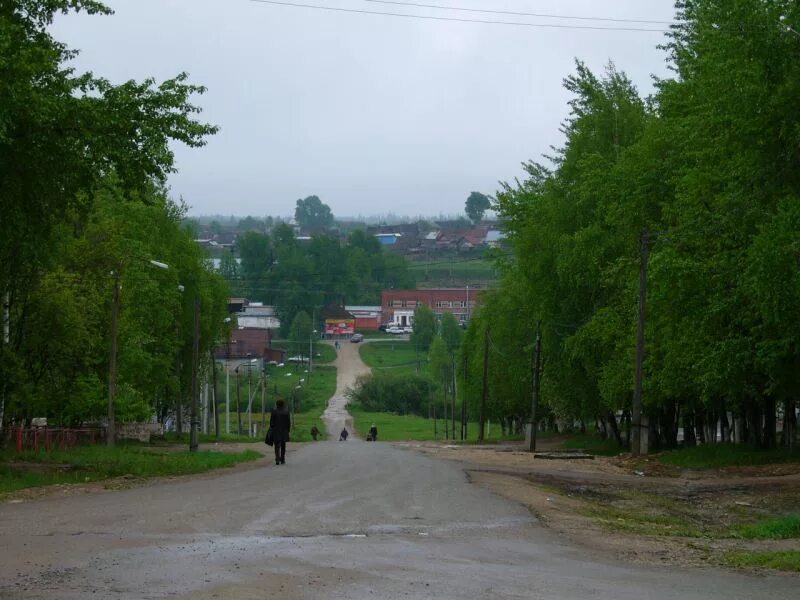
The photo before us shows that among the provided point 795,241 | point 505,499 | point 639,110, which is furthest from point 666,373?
point 505,499

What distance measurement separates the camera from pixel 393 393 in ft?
447

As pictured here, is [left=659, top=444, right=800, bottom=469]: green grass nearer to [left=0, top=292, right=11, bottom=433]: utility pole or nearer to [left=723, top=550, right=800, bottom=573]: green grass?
[left=723, top=550, right=800, bottom=573]: green grass

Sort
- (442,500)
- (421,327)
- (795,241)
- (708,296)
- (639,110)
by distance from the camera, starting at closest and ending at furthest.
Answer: (442,500)
(795,241)
(708,296)
(639,110)
(421,327)

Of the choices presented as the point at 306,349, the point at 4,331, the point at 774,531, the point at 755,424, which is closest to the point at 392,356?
the point at 306,349

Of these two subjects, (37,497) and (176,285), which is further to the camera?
(176,285)

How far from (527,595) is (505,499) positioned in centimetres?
969

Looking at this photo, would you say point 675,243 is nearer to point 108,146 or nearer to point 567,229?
point 567,229

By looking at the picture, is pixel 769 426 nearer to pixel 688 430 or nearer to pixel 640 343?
pixel 640 343

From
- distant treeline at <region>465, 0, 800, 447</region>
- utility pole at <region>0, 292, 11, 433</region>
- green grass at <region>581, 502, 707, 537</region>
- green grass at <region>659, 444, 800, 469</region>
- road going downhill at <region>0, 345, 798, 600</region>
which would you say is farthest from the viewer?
utility pole at <region>0, 292, 11, 433</region>

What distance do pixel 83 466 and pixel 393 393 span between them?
111 metres

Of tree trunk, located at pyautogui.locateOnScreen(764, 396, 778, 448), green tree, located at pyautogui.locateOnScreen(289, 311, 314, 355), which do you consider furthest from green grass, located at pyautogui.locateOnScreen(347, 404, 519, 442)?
tree trunk, located at pyautogui.locateOnScreen(764, 396, 778, 448)

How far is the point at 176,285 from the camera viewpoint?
57438mm

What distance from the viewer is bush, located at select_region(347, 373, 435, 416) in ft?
426

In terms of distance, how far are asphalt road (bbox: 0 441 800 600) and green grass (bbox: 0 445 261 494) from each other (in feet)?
11.2
